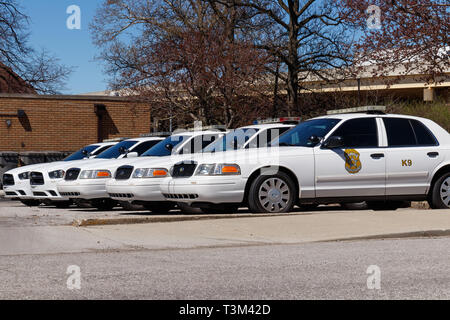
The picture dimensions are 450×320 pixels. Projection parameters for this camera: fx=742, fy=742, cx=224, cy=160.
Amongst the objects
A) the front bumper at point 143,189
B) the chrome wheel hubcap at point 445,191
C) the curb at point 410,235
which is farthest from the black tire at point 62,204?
the curb at point 410,235

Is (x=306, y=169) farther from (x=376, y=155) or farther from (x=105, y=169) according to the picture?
(x=105, y=169)

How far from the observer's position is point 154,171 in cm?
1382

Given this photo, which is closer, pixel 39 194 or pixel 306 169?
pixel 306 169

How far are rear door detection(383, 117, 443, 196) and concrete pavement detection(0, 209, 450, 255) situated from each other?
3.37 ft

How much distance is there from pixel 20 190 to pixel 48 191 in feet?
5.09

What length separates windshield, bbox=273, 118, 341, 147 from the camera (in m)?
13.2

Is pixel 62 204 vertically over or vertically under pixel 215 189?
under

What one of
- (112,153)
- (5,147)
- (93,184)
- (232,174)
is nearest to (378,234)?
(232,174)

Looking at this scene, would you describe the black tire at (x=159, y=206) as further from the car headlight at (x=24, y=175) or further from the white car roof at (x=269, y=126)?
the car headlight at (x=24, y=175)

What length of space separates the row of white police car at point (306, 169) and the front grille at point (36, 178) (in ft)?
11.5

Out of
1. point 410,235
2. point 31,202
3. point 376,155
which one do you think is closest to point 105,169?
point 31,202

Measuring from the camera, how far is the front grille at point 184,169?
12.9 metres

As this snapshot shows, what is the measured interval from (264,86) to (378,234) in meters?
14.6

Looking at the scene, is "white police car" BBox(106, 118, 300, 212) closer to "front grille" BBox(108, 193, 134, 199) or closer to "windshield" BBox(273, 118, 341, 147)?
"front grille" BBox(108, 193, 134, 199)
